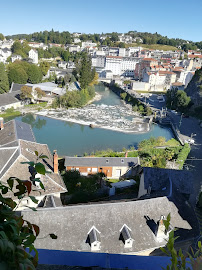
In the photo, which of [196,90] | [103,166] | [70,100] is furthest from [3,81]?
[196,90]

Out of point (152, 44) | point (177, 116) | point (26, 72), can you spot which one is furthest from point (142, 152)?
point (152, 44)

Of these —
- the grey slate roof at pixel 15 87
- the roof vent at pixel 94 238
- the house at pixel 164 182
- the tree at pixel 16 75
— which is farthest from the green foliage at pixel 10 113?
the roof vent at pixel 94 238

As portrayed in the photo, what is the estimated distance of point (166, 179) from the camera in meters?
13.2

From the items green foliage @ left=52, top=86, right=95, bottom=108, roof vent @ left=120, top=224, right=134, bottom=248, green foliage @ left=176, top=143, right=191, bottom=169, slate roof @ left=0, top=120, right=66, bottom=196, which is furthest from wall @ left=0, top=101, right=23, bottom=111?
roof vent @ left=120, top=224, right=134, bottom=248

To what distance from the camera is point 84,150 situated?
26.6m

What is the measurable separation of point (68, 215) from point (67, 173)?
8.60 metres

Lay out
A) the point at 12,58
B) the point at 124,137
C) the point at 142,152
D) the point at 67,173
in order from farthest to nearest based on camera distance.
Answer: the point at 12,58 → the point at 124,137 → the point at 142,152 → the point at 67,173

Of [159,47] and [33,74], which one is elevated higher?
[159,47]

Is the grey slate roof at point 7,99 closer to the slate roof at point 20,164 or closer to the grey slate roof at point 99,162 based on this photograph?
the slate roof at point 20,164

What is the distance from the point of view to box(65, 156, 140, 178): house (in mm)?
18859

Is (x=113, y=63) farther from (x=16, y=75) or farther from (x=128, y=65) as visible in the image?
(x=16, y=75)

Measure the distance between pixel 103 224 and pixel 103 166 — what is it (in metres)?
9.54

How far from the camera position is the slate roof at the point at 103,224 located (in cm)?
902

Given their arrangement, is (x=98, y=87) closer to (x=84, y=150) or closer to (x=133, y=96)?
(x=133, y=96)
